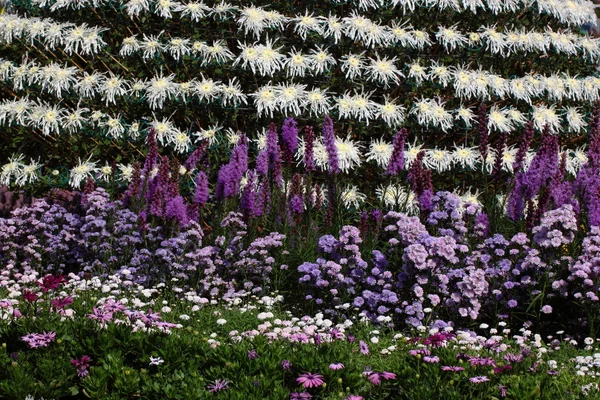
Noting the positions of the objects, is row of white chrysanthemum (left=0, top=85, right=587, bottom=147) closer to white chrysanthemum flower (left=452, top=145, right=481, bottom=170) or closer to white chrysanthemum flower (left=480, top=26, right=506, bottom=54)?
white chrysanthemum flower (left=452, top=145, right=481, bottom=170)

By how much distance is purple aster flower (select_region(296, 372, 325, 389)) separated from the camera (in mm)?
4062

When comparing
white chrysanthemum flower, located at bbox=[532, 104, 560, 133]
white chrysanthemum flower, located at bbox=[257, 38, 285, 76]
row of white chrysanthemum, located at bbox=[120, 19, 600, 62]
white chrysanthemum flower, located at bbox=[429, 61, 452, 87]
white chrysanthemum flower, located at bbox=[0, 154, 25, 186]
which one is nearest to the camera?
white chrysanthemum flower, located at bbox=[257, 38, 285, 76]

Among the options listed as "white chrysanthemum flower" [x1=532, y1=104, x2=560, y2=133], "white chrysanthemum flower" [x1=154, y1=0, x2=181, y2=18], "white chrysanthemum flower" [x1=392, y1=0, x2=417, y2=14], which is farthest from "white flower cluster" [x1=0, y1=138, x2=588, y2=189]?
"white chrysanthemum flower" [x1=392, y1=0, x2=417, y2=14]

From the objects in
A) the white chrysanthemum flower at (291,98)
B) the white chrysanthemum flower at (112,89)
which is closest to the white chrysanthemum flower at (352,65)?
the white chrysanthemum flower at (291,98)

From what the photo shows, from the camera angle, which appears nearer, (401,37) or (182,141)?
(182,141)

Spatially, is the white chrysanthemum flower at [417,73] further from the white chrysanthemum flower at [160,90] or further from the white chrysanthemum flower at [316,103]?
the white chrysanthemum flower at [160,90]

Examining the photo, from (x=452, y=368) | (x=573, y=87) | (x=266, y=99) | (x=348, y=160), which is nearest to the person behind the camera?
(x=452, y=368)

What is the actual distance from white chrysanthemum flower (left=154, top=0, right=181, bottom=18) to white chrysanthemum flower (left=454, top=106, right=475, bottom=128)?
2881 mm

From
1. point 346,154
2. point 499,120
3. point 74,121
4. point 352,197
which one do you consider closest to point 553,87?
point 499,120

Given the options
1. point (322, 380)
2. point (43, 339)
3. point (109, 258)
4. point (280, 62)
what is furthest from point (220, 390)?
point (280, 62)

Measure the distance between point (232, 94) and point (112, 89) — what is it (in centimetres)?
114

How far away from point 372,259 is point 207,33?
135 inches

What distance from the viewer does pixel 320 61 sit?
840 cm

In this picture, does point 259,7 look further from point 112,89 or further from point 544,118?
point 544,118
